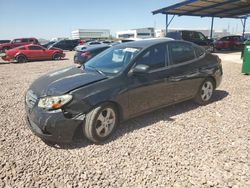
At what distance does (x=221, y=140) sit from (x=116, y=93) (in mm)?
1870

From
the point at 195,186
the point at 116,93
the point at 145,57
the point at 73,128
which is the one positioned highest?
the point at 145,57

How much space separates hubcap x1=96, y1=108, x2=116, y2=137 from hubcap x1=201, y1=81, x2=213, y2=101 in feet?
8.58

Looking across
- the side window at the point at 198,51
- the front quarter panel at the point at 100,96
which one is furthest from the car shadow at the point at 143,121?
the side window at the point at 198,51

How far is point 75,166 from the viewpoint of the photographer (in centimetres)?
307

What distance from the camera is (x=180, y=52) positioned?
486 centimetres

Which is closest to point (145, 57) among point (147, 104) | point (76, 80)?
point (147, 104)

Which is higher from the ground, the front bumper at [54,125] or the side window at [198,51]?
the side window at [198,51]

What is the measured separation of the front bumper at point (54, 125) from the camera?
325 centimetres

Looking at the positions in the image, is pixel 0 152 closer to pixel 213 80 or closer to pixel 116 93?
pixel 116 93

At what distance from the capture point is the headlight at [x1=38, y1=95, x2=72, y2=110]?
129 inches

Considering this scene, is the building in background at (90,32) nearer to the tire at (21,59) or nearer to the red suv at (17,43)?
the red suv at (17,43)

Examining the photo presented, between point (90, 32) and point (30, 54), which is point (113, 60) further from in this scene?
point (90, 32)

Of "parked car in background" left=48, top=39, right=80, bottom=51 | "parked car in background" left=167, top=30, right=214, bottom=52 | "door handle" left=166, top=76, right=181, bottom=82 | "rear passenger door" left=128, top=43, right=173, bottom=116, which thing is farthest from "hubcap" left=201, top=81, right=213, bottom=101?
"parked car in background" left=48, top=39, right=80, bottom=51

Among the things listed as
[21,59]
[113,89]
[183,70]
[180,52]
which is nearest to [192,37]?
[21,59]
